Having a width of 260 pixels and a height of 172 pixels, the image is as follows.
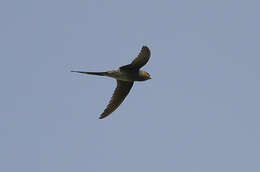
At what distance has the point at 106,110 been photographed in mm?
18875

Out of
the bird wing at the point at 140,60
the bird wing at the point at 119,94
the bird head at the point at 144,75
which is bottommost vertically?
the bird wing at the point at 119,94

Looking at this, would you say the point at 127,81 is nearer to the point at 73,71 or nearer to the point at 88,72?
the point at 88,72

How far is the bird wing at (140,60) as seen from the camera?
17.0m

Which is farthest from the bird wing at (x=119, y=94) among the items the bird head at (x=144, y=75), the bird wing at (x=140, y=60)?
the bird wing at (x=140, y=60)

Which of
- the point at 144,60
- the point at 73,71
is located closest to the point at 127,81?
the point at 144,60

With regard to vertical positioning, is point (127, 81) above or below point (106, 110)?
above

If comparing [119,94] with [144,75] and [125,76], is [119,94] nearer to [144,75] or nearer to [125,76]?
[125,76]

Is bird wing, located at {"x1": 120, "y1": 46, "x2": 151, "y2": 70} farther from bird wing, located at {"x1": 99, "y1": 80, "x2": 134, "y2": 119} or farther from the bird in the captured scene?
bird wing, located at {"x1": 99, "y1": 80, "x2": 134, "y2": 119}

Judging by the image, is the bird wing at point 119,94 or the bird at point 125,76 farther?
the bird wing at point 119,94

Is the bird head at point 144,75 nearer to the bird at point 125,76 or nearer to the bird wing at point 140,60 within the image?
the bird at point 125,76

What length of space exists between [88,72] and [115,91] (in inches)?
92.9

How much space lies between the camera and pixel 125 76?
18.4m

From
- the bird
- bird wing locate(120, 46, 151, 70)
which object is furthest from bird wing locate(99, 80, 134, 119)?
bird wing locate(120, 46, 151, 70)

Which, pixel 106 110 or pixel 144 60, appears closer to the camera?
pixel 144 60
